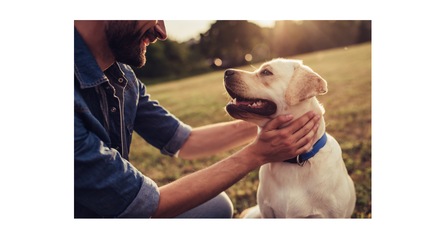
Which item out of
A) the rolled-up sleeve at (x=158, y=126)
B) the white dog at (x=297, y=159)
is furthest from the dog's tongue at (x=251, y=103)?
the rolled-up sleeve at (x=158, y=126)

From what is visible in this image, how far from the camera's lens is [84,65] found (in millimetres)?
1893

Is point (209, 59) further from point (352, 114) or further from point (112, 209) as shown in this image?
point (112, 209)

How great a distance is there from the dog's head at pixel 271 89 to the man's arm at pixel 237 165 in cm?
13

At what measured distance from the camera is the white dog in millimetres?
→ 2211

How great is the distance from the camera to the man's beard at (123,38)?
1.98m

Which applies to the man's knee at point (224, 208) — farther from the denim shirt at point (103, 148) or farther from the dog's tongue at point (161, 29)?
the dog's tongue at point (161, 29)

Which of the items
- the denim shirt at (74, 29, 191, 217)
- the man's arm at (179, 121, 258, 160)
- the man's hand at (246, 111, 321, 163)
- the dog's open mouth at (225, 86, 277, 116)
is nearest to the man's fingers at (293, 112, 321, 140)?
the man's hand at (246, 111, 321, 163)

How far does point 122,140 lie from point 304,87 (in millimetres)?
1631

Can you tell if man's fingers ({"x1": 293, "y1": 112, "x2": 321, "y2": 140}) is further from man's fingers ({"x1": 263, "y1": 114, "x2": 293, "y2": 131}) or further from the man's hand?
man's fingers ({"x1": 263, "y1": 114, "x2": 293, "y2": 131})

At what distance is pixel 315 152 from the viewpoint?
87.8 inches

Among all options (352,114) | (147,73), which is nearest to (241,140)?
(352,114)

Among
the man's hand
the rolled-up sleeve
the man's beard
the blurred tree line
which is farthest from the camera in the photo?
→ the blurred tree line

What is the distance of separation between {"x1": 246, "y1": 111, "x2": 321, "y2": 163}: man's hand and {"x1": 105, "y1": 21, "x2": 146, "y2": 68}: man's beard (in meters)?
1.23
